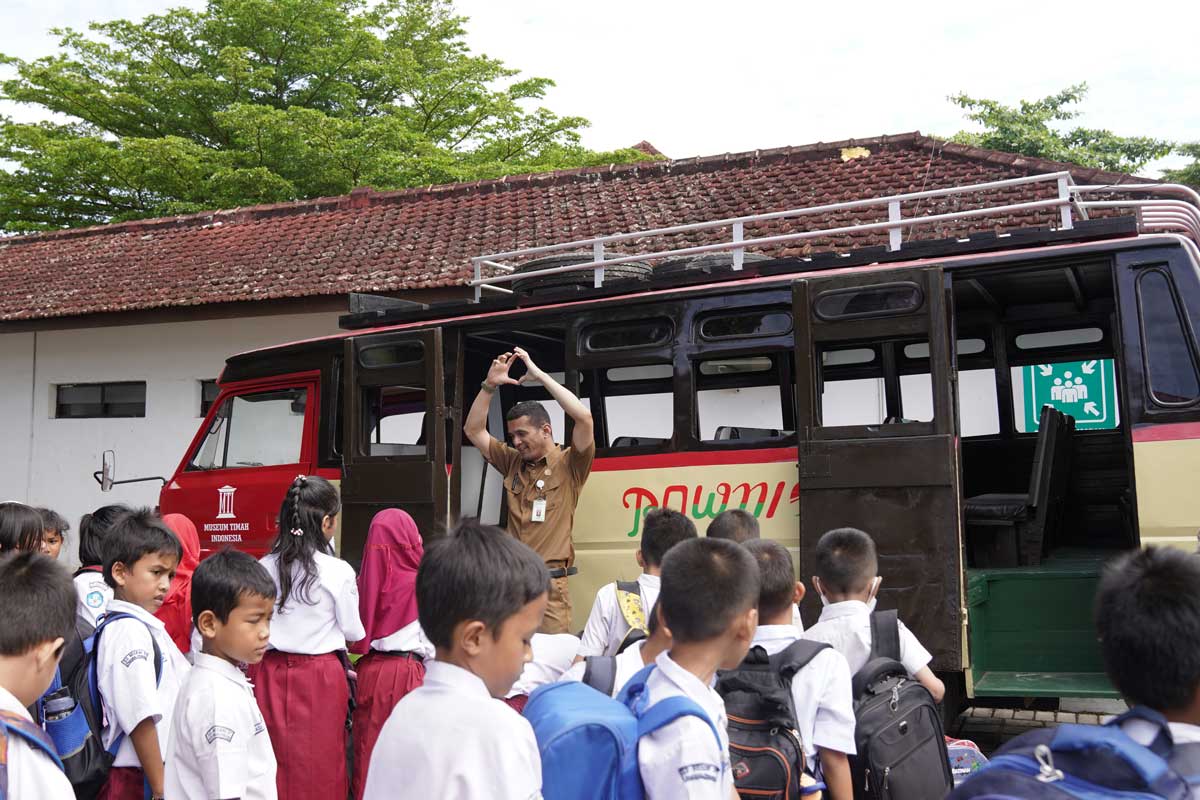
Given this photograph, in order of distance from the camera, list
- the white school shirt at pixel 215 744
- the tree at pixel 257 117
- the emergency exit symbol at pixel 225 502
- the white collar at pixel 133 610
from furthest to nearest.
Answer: the tree at pixel 257 117, the emergency exit symbol at pixel 225 502, the white collar at pixel 133 610, the white school shirt at pixel 215 744

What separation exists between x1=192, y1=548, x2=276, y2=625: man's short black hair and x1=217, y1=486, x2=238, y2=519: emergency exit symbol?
163 inches

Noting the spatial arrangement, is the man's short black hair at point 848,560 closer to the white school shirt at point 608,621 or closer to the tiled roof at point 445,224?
the white school shirt at point 608,621

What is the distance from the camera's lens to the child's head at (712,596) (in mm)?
2393

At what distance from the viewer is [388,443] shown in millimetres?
7051

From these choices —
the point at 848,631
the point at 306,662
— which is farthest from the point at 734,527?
the point at 306,662

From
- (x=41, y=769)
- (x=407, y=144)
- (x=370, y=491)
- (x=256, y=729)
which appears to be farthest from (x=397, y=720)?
(x=407, y=144)

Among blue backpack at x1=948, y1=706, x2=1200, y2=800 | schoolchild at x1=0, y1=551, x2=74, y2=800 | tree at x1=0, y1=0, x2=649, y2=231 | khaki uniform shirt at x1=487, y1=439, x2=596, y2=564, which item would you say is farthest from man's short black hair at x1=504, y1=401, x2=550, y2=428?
tree at x1=0, y1=0, x2=649, y2=231

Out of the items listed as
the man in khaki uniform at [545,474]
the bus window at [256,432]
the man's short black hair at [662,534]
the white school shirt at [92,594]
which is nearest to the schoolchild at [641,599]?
the man's short black hair at [662,534]

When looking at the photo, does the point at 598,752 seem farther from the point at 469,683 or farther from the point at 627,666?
the point at 627,666

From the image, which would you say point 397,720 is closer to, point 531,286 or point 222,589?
point 222,589

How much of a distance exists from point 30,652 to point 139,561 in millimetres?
1300

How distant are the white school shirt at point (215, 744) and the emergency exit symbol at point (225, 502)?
14.3ft

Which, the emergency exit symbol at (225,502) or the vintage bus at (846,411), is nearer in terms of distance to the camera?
the vintage bus at (846,411)

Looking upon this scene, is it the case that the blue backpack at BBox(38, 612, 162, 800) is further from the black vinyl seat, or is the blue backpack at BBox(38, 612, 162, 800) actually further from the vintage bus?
the black vinyl seat
